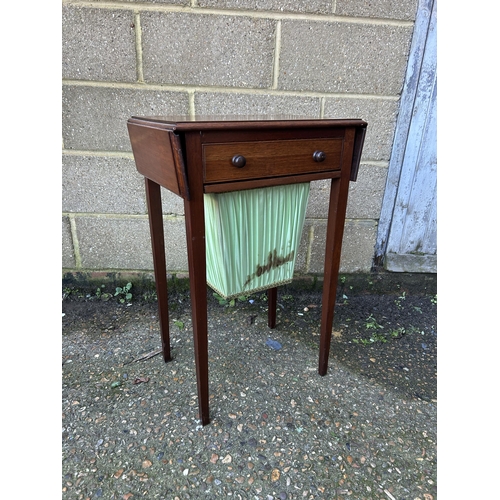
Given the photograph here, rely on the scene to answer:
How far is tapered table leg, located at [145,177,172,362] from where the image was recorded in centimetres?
126

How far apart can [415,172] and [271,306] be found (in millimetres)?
974

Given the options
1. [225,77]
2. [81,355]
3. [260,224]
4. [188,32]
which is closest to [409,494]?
[260,224]

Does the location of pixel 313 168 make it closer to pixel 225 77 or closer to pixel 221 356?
pixel 225 77

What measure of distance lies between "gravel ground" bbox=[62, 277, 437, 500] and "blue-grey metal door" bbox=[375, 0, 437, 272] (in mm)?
322

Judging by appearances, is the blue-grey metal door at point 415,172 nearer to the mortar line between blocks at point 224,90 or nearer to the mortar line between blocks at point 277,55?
the mortar line between blocks at point 224,90

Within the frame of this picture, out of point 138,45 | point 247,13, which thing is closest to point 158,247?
point 138,45

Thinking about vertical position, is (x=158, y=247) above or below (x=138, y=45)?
below

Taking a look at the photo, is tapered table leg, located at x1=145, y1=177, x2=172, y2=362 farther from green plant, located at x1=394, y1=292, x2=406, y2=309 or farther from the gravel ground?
green plant, located at x1=394, y1=292, x2=406, y2=309

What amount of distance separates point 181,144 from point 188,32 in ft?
2.98

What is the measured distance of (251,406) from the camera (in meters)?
1.27

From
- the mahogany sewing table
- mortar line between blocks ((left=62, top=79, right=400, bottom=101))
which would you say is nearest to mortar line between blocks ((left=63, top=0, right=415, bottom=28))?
mortar line between blocks ((left=62, top=79, right=400, bottom=101))

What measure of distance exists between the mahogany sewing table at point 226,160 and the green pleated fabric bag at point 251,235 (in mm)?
134

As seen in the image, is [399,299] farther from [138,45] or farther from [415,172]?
[138,45]

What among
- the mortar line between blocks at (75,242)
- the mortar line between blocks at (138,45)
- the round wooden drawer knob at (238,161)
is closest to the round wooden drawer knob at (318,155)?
the round wooden drawer knob at (238,161)
